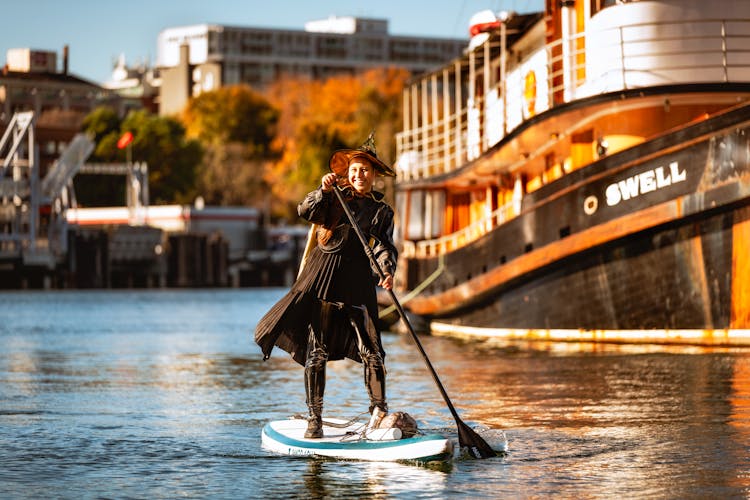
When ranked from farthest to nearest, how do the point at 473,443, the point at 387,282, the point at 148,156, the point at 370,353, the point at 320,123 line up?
the point at 148,156, the point at 320,123, the point at 370,353, the point at 473,443, the point at 387,282

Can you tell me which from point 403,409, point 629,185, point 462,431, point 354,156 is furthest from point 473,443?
point 629,185

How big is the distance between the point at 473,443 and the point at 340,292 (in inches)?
51.3

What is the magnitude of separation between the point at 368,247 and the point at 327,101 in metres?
134

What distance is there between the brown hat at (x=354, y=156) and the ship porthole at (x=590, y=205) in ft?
34.2

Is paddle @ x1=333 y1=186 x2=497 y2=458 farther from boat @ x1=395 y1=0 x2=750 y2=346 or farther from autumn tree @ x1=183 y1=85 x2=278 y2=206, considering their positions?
autumn tree @ x1=183 y1=85 x2=278 y2=206

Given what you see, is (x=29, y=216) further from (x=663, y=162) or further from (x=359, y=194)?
(x=359, y=194)

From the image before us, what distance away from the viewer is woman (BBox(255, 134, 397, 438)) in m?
11.3

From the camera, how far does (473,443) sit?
11.0 metres

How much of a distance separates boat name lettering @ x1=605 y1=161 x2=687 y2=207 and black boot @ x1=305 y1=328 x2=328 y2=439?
31.4ft

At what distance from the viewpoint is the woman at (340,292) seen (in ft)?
37.2

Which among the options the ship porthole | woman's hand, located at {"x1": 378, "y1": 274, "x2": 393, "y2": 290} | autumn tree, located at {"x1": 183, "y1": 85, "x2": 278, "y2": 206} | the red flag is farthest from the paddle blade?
autumn tree, located at {"x1": 183, "y1": 85, "x2": 278, "y2": 206}

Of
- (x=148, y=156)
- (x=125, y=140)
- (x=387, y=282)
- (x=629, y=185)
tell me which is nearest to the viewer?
(x=387, y=282)

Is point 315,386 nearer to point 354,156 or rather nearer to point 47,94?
point 354,156

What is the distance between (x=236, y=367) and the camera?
21.8 metres
